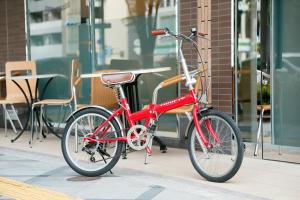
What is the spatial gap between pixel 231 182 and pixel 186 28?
2.39m

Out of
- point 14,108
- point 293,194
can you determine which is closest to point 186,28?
point 293,194

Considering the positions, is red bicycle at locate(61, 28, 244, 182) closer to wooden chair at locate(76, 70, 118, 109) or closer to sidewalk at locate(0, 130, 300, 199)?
sidewalk at locate(0, 130, 300, 199)

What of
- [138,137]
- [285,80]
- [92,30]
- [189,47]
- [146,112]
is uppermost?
[92,30]

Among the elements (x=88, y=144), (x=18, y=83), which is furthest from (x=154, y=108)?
(x=18, y=83)

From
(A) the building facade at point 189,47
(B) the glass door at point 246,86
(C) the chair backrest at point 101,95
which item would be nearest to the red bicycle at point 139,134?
(A) the building facade at point 189,47

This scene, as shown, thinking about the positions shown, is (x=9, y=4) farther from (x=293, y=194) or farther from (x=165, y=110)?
(x=293, y=194)

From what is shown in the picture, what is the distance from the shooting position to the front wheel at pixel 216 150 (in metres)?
4.74

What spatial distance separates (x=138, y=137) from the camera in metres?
5.20

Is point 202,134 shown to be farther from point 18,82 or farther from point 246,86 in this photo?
point 18,82

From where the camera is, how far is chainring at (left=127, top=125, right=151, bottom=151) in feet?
17.0

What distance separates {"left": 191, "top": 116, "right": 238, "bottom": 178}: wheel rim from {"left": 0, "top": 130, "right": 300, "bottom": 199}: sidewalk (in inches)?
5.0

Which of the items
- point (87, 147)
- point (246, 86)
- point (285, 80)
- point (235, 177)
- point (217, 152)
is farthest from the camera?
point (246, 86)

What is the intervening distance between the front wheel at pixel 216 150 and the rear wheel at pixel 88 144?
2.62ft

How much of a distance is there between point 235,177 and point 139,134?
1022 millimetres
